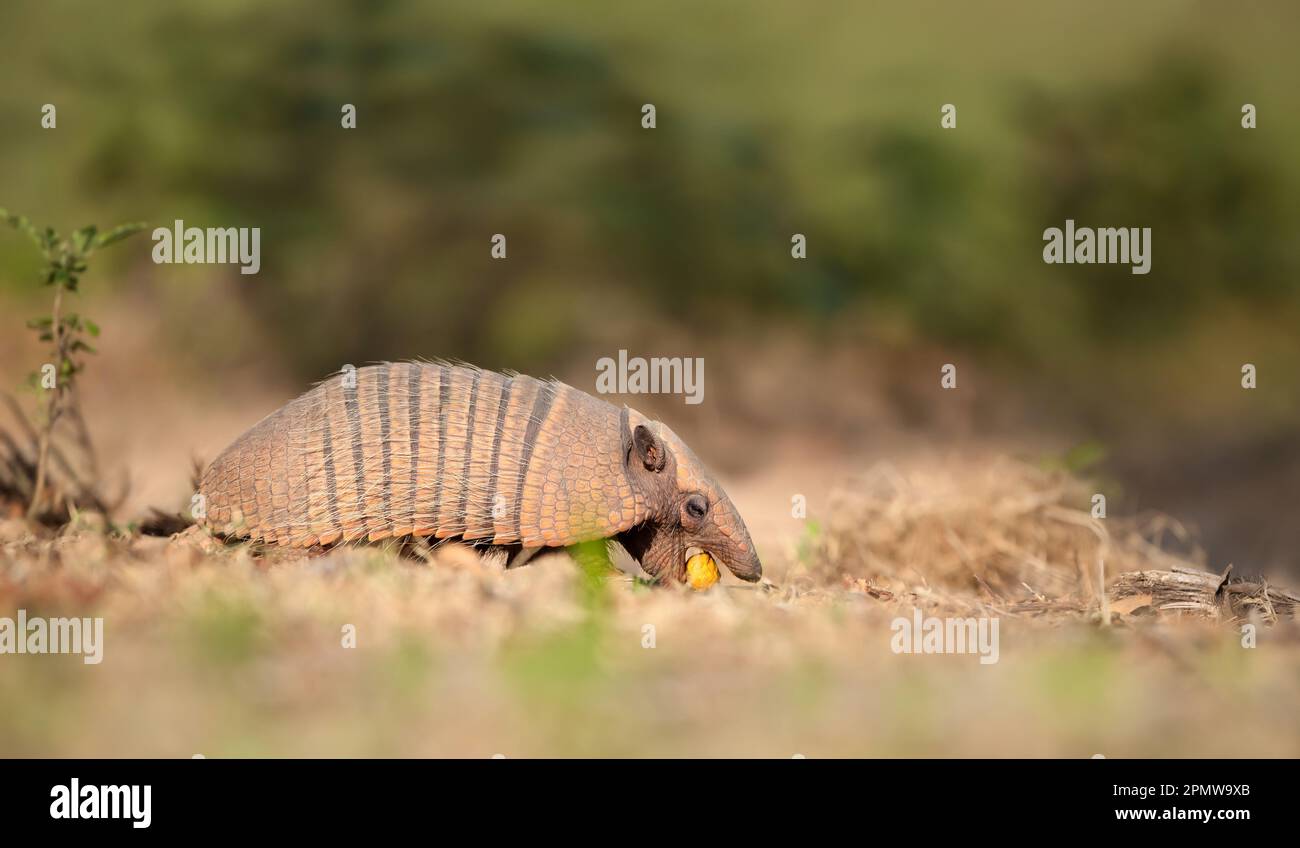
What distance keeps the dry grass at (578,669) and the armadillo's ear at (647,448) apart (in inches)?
40.6

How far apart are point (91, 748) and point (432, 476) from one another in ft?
11.6

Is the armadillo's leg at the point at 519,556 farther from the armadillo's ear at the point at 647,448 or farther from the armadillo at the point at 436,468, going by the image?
the armadillo's ear at the point at 647,448

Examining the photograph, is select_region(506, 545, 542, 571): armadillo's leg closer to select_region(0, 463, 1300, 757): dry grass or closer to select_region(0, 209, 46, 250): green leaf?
select_region(0, 463, 1300, 757): dry grass

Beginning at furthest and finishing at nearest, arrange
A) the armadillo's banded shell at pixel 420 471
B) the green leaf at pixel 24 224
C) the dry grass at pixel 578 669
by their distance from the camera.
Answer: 1. the green leaf at pixel 24 224
2. the armadillo's banded shell at pixel 420 471
3. the dry grass at pixel 578 669

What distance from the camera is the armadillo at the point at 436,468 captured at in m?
6.57

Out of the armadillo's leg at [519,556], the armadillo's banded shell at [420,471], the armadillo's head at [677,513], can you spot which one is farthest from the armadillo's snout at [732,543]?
the armadillo's leg at [519,556]

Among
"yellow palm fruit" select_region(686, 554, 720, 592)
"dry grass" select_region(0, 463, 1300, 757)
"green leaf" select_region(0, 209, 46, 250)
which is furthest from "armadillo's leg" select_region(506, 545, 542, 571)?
"green leaf" select_region(0, 209, 46, 250)

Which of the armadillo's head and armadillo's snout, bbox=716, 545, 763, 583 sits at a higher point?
the armadillo's head

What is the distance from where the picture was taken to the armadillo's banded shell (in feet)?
21.5

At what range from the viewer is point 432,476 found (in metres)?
6.70

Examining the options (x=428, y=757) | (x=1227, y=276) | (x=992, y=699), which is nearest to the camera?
(x=428, y=757)

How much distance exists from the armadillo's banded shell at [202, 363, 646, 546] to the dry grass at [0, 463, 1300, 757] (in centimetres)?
44

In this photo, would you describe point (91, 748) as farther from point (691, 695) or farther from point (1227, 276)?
point (1227, 276)
